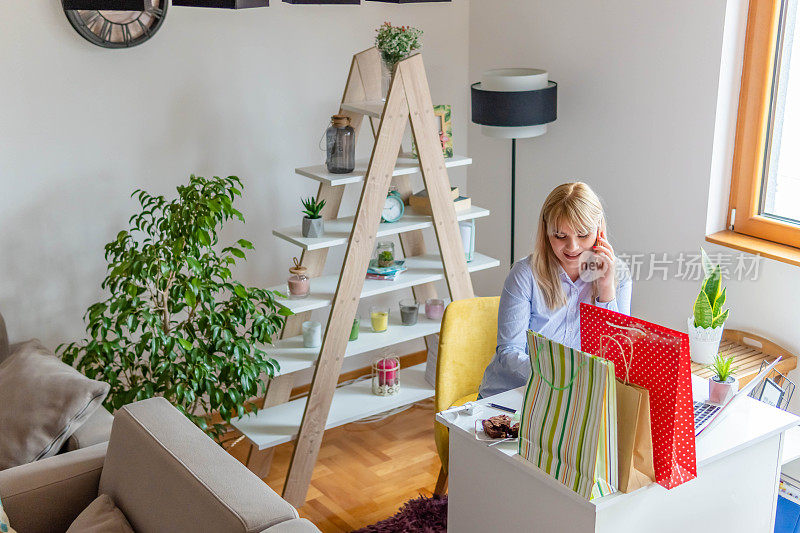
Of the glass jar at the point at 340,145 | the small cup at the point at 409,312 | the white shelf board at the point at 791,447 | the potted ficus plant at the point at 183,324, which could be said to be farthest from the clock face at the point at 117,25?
the white shelf board at the point at 791,447

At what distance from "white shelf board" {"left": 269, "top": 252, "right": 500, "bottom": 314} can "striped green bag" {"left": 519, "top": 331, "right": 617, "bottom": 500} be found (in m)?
1.33

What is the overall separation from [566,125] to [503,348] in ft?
5.05

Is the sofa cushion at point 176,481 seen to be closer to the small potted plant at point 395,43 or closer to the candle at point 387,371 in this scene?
the candle at point 387,371

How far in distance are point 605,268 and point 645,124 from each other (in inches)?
44.8

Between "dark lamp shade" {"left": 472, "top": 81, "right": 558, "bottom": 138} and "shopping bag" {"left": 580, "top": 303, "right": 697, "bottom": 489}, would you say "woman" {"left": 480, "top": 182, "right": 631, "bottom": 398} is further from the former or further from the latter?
"dark lamp shade" {"left": 472, "top": 81, "right": 558, "bottom": 138}

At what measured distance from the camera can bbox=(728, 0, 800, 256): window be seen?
3182 mm

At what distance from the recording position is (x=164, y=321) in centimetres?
299

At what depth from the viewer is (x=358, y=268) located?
3191mm

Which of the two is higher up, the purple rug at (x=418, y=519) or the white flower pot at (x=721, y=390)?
the white flower pot at (x=721, y=390)

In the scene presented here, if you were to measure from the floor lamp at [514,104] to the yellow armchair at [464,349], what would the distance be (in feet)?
3.01

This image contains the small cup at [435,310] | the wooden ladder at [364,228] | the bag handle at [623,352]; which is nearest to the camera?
the bag handle at [623,352]

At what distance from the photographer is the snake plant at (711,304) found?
9.96 ft

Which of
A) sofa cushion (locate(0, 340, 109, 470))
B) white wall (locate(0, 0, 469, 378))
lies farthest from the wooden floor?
sofa cushion (locate(0, 340, 109, 470))

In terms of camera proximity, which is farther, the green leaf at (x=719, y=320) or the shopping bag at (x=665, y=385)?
the green leaf at (x=719, y=320)
